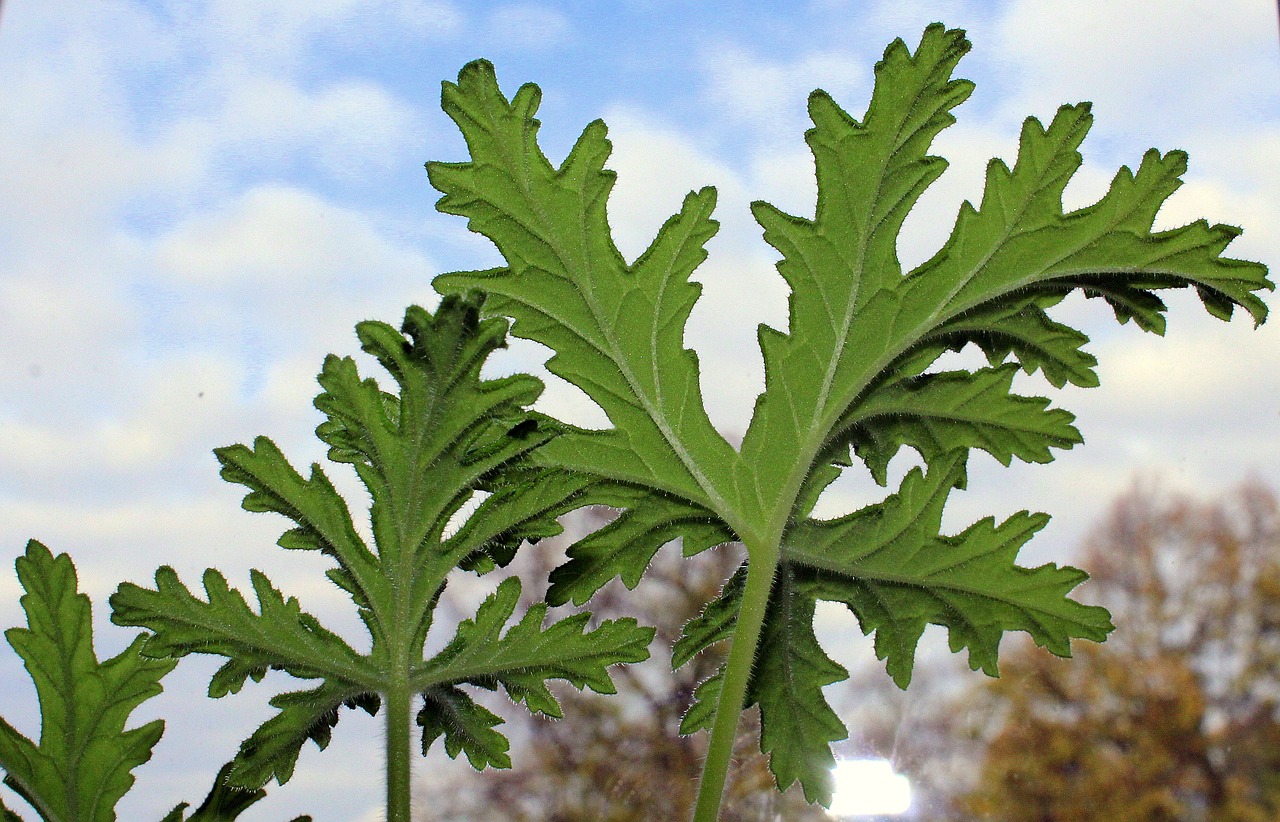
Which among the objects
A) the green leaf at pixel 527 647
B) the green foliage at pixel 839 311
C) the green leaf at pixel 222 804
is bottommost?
the green leaf at pixel 222 804

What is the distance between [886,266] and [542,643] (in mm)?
246

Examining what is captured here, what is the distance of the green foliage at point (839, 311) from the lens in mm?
514

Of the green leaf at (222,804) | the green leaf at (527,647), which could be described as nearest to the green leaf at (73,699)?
the green leaf at (222,804)

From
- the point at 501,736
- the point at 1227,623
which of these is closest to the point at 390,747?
the point at 501,736

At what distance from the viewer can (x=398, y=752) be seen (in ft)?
1.62

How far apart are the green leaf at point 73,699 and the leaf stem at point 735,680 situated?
271 millimetres

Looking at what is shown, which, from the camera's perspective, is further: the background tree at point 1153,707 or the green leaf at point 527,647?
the background tree at point 1153,707

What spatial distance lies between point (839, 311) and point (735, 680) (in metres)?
0.19

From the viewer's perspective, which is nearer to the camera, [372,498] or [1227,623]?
[372,498]

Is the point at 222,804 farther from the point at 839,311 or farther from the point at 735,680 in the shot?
the point at 839,311

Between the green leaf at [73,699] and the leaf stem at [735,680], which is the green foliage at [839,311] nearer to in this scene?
the leaf stem at [735,680]

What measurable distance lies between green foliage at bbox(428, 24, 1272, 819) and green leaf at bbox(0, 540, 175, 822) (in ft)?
0.72

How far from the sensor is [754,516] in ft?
1.76

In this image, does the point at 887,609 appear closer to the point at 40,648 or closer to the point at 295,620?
the point at 295,620
